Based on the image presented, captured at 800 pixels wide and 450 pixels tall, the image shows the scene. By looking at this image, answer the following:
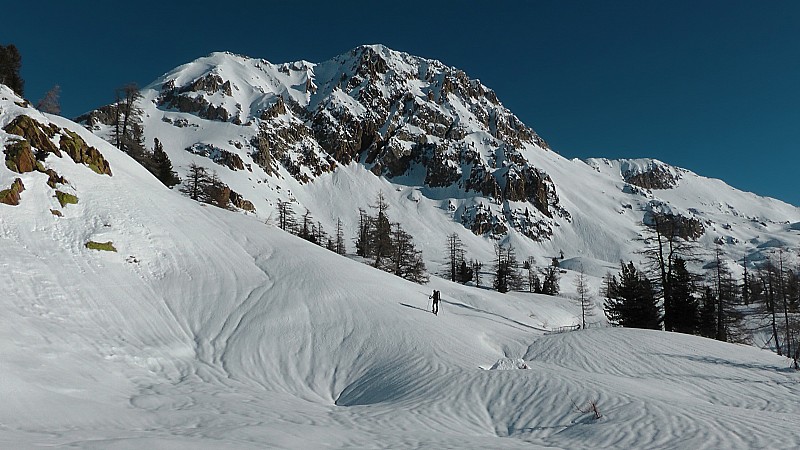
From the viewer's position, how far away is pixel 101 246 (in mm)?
18844

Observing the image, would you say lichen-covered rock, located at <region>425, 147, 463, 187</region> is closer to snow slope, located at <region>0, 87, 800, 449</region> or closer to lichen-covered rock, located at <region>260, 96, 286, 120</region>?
lichen-covered rock, located at <region>260, 96, 286, 120</region>

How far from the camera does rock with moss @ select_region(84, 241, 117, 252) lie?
18.6 meters

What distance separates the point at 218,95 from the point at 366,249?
145939 mm

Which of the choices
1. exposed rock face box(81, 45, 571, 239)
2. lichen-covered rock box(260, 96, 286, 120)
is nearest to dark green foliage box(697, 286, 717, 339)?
exposed rock face box(81, 45, 571, 239)

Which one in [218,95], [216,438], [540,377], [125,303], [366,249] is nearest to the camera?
[216,438]

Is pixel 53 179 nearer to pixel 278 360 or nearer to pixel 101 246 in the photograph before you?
pixel 101 246

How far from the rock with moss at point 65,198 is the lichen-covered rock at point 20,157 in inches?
76.2

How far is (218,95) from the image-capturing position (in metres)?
169

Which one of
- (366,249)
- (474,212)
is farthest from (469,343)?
(474,212)

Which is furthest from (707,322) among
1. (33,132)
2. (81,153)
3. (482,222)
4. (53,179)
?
(482,222)

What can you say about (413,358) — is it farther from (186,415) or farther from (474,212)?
(474,212)

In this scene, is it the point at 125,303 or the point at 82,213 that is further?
the point at 82,213

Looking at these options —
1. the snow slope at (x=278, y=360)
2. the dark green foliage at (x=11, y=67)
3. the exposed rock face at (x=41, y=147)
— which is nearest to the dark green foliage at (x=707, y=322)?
the snow slope at (x=278, y=360)

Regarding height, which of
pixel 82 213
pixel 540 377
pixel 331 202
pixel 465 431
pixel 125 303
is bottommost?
pixel 465 431
